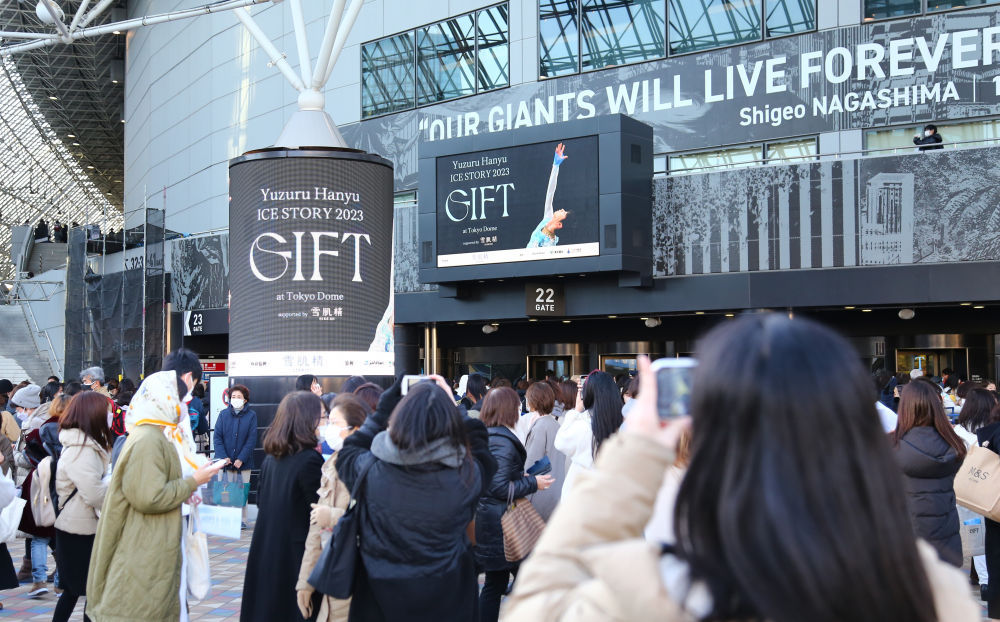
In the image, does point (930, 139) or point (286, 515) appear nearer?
point (286, 515)

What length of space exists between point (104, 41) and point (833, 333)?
52071mm

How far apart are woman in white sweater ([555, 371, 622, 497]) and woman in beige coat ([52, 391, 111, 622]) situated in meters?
3.14

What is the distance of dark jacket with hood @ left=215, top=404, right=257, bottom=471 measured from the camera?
11289mm

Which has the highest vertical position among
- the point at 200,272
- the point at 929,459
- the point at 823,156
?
the point at 823,156

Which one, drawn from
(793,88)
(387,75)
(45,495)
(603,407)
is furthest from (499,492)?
(387,75)

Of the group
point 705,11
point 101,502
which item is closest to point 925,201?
point 705,11

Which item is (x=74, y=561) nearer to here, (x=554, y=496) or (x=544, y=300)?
(x=554, y=496)

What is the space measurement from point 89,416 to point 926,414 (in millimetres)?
5504

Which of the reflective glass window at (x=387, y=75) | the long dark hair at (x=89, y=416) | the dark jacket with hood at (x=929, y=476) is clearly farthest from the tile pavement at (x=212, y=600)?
the reflective glass window at (x=387, y=75)

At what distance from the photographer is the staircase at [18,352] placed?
117 ft

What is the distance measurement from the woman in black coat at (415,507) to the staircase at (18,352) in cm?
3498

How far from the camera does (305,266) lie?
35.7ft

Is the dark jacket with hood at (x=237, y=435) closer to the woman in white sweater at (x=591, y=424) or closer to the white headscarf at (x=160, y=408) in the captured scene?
the woman in white sweater at (x=591, y=424)

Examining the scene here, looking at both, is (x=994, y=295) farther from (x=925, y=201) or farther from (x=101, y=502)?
(x=101, y=502)
